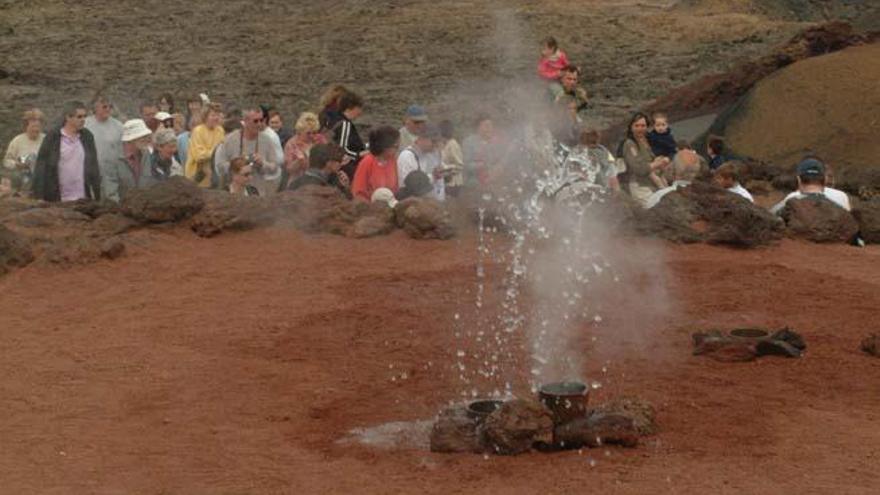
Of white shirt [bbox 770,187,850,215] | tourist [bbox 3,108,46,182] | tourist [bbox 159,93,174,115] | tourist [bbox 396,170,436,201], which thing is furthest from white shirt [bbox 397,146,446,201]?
tourist [bbox 159,93,174,115]

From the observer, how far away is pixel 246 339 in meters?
10.2

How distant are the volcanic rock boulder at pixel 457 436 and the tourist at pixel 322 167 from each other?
5.69m

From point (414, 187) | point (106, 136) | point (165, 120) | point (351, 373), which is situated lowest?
point (351, 373)

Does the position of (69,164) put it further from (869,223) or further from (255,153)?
(869,223)

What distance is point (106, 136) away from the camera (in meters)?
14.4

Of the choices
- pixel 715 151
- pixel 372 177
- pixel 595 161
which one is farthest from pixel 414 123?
pixel 715 151

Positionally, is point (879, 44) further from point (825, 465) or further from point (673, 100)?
point (825, 465)

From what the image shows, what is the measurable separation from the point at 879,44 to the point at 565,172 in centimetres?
752

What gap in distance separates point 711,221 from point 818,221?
2.94 feet

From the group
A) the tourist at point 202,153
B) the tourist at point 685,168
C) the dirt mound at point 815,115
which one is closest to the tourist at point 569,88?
the tourist at point 685,168

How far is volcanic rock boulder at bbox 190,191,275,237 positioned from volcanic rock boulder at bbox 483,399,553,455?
207 inches

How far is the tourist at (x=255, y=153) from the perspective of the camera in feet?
46.6

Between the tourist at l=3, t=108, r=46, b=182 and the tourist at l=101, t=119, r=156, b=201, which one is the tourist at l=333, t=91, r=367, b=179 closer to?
the tourist at l=101, t=119, r=156, b=201

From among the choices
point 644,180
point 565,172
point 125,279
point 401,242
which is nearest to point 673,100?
point 644,180
